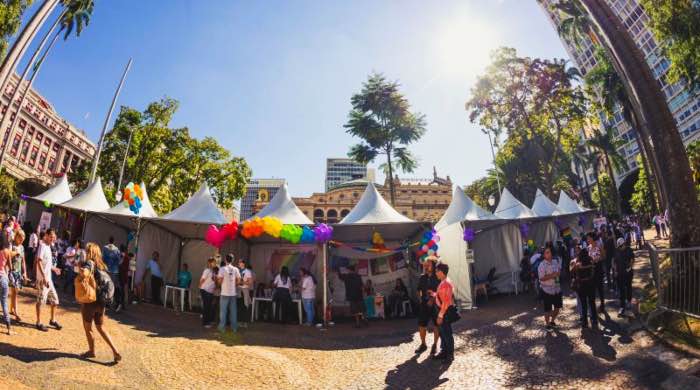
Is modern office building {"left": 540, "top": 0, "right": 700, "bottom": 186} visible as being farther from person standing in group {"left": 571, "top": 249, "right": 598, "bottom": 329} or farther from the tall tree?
person standing in group {"left": 571, "top": 249, "right": 598, "bottom": 329}

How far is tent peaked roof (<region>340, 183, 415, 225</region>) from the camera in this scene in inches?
458

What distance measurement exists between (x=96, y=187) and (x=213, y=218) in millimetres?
6997

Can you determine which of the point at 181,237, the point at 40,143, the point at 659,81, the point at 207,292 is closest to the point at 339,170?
the point at 659,81

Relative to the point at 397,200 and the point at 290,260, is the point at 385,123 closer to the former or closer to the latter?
the point at 290,260

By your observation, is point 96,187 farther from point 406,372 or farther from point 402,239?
point 406,372

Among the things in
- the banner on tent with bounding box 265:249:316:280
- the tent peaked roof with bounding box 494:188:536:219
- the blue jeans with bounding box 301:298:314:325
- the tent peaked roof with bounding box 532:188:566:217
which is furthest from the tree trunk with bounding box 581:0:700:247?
the tent peaked roof with bounding box 532:188:566:217

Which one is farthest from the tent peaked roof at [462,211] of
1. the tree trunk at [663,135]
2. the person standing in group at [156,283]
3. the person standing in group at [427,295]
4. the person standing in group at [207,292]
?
the person standing in group at [156,283]

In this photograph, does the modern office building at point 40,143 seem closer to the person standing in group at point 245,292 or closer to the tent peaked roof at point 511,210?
the person standing in group at point 245,292

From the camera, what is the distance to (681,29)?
1280cm

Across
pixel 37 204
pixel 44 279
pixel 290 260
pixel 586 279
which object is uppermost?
pixel 37 204

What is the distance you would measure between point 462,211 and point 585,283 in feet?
22.0

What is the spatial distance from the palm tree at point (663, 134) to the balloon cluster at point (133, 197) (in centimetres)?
1390

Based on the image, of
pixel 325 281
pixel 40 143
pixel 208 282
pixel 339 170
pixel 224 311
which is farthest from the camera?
pixel 339 170

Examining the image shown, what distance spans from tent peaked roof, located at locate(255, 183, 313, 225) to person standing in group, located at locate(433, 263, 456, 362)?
19.6 ft
